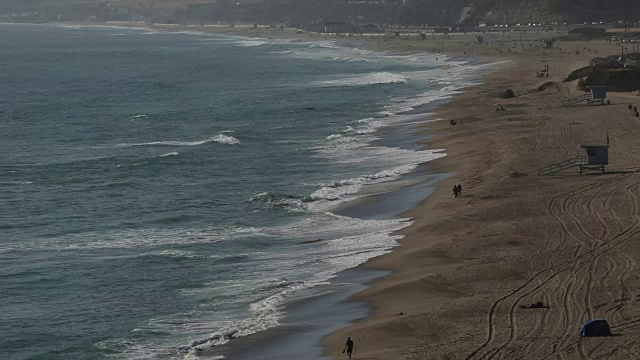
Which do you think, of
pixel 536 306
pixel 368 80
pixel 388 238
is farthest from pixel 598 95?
pixel 536 306

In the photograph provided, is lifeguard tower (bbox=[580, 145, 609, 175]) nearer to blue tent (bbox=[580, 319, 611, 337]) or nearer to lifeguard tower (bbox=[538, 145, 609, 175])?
lifeguard tower (bbox=[538, 145, 609, 175])

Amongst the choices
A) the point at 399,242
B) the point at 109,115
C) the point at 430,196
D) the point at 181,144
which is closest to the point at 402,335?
the point at 399,242

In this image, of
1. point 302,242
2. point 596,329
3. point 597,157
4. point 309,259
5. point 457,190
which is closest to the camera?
point 596,329

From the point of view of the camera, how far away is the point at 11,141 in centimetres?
8775

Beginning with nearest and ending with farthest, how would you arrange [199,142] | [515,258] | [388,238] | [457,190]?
[515,258] → [388,238] → [457,190] → [199,142]

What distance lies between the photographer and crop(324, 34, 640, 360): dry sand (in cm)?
3153

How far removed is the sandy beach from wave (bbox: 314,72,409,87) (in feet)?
173

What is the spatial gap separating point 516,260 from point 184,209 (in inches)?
847

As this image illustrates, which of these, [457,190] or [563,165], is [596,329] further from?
[563,165]

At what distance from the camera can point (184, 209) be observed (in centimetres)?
5631

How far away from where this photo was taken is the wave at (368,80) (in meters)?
126

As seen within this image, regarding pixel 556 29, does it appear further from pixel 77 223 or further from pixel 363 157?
pixel 77 223

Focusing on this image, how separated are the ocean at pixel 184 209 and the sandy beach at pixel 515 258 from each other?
298 cm

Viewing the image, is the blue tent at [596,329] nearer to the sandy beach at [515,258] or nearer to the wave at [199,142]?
the sandy beach at [515,258]
